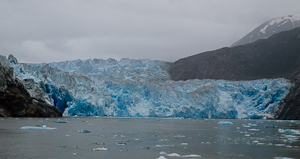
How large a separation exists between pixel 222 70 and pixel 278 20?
6706 centimetres

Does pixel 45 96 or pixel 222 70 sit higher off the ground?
pixel 222 70

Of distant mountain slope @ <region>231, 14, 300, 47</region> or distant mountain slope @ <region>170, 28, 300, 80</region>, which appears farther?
distant mountain slope @ <region>231, 14, 300, 47</region>

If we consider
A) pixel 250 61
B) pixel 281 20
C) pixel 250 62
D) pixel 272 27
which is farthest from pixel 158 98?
pixel 281 20

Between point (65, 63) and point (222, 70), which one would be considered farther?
point (222, 70)

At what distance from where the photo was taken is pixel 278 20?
128m

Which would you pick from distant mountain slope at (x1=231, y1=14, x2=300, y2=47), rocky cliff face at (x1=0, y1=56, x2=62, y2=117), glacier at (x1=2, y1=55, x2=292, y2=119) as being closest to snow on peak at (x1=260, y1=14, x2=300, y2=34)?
distant mountain slope at (x1=231, y1=14, x2=300, y2=47)

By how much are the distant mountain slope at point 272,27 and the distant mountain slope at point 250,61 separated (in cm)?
4078

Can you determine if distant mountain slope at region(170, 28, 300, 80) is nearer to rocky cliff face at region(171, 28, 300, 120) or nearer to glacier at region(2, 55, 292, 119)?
rocky cliff face at region(171, 28, 300, 120)

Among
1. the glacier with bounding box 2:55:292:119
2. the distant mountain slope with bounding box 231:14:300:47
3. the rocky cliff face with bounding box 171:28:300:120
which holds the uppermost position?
the distant mountain slope with bounding box 231:14:300:47

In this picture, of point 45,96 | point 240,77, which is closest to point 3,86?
point 45,96

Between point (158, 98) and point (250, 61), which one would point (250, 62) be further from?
point (158, 98)

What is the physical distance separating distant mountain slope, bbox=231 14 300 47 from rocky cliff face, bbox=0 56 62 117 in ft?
380

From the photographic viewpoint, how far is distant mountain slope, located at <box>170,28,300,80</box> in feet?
250

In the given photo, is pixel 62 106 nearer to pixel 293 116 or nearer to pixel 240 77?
pixel 293 116
